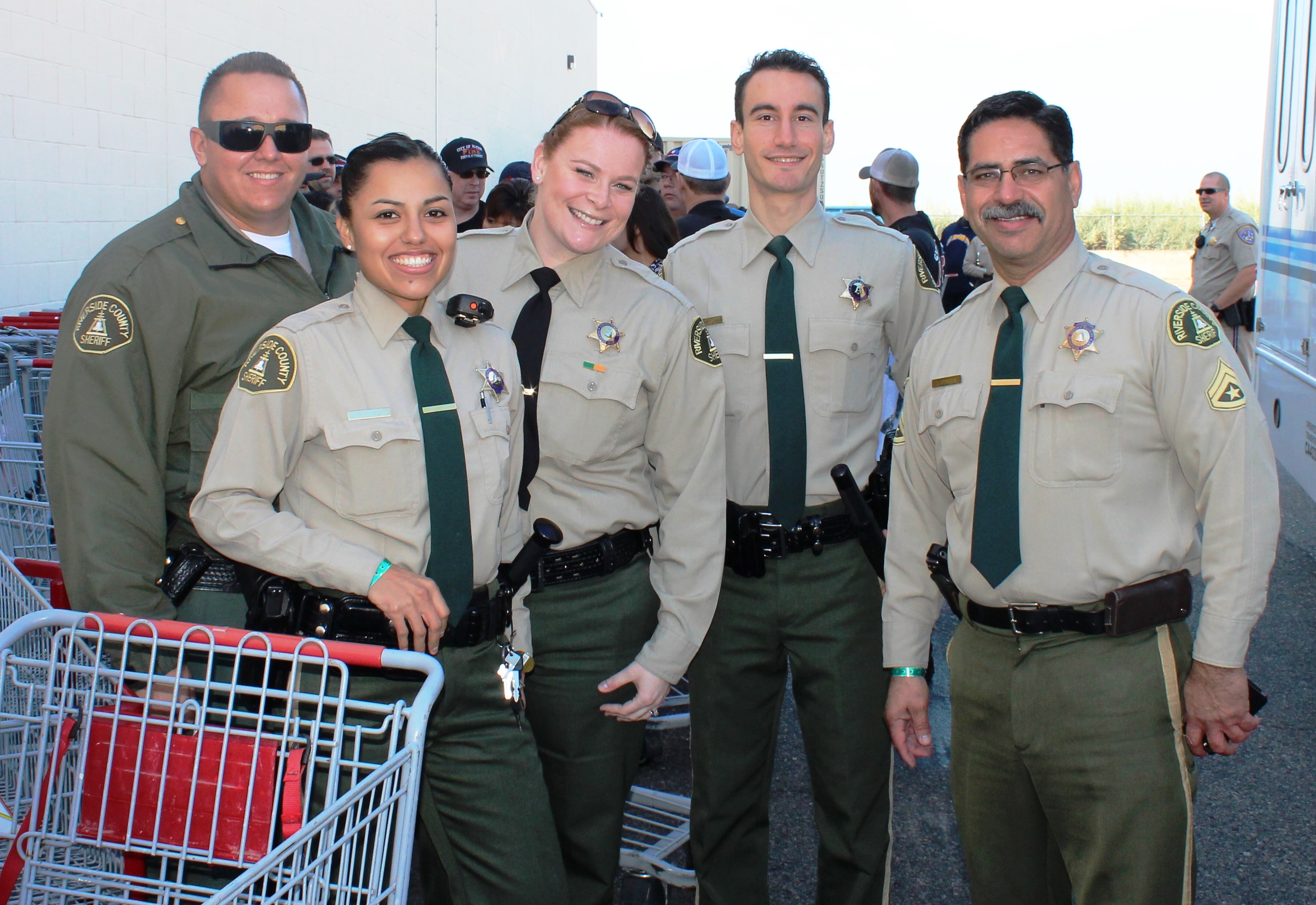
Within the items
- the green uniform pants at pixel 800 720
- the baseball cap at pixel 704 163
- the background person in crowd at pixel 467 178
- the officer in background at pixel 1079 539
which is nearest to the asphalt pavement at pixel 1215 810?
the green uniform pants at pixel 800 720

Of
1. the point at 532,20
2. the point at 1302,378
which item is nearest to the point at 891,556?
the point at 1302,378

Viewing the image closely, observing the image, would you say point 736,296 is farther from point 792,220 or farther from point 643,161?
point 643,161

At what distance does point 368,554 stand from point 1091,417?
1.56 m

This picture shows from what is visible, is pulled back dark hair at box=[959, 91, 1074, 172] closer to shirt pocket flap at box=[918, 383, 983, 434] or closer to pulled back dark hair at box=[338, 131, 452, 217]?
shirt pocket flap at box=[918, 383, 983, 434]

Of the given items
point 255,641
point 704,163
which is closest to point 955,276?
point 704,163

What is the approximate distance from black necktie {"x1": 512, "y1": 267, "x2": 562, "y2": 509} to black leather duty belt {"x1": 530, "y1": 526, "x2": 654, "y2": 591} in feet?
0.53

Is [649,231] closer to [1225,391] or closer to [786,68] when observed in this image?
[786,68]

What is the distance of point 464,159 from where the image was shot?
6832mm

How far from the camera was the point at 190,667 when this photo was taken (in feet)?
8.27

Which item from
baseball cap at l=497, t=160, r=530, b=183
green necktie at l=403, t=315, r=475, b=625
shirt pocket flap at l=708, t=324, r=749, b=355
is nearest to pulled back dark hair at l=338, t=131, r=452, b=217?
green necktie at l=403, t=315, r=475, b=625

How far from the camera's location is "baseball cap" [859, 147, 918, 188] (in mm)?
6117

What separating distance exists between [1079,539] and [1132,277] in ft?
1.98

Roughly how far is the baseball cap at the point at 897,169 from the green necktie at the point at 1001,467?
3.87 m

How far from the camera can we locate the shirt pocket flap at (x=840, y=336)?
10.3 ft
